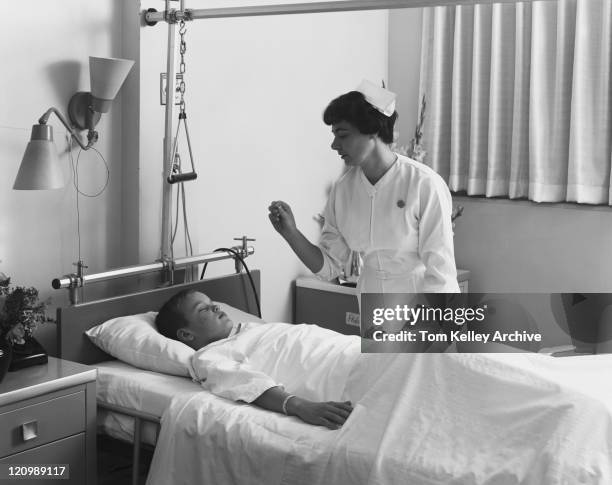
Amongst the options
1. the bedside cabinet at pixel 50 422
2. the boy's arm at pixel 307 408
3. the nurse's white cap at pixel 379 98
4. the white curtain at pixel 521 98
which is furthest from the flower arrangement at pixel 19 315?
the white curtain at pixel 521 98

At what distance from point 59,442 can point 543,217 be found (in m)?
2.51

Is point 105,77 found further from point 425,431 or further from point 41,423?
point 425,431

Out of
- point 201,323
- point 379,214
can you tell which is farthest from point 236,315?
point 379,214

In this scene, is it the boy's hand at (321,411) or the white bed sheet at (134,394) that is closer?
the boy's hand at (321,411)

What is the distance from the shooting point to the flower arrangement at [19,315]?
2.15 meters

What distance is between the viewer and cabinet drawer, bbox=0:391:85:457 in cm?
206

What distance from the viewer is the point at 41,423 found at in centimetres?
214

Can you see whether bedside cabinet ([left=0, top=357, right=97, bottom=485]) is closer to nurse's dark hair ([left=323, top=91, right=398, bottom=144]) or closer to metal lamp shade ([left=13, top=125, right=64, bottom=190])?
metal lamp shade ([left=13, top=125, right=64, bottom=190])

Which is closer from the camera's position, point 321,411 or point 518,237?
point 321,411

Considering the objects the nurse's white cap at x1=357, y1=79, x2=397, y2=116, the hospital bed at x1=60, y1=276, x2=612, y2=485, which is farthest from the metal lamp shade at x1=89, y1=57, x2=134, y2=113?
the hospital bed at x1=60, y1=276, x2=612, y2=485

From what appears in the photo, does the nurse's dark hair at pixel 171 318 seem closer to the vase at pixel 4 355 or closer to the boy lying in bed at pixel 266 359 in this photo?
the boy lying in bed at pixel 266 359

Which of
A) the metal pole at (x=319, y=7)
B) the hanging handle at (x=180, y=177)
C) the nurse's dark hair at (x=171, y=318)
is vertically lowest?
the nurse's dark hair at (x=171, y=318)

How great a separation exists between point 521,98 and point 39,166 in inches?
92.8

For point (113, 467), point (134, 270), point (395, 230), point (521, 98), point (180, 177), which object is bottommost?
point (113, 467)
